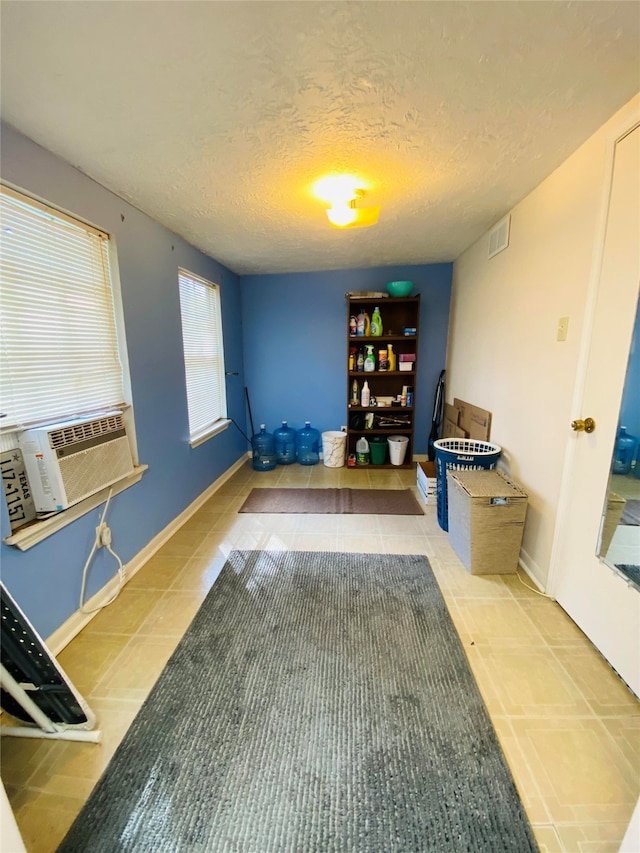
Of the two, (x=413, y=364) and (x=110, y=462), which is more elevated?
(x=413, y=364)

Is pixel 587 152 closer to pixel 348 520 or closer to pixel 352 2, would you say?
pixel 352 2

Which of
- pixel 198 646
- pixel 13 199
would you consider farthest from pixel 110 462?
pixel 13 199

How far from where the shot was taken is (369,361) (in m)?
3.68

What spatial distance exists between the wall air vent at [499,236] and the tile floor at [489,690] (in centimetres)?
208

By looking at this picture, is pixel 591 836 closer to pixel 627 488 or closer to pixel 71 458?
pixel 627 488

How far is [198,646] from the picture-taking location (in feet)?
4.92

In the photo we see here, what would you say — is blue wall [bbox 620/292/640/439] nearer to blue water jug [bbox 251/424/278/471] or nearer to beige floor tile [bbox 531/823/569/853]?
beige floor tile [bbox 531/823/569/853]

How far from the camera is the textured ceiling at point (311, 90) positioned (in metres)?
0.91

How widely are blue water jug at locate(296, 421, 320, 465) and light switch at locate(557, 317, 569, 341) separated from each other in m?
2.75

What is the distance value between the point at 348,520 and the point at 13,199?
2.57 m

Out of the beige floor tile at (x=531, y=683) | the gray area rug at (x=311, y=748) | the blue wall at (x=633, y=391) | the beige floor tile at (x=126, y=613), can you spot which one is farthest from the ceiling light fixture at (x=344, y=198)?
the beige floor tile at (x=126, y=613)

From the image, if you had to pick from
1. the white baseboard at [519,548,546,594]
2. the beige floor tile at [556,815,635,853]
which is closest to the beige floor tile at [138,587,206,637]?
the beige floor tile at [556,815,635,853]

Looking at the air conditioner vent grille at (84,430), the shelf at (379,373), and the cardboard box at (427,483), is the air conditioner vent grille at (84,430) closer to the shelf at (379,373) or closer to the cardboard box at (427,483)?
the cardboard box at (427,483)

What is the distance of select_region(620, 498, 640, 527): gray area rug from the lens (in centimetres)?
129
